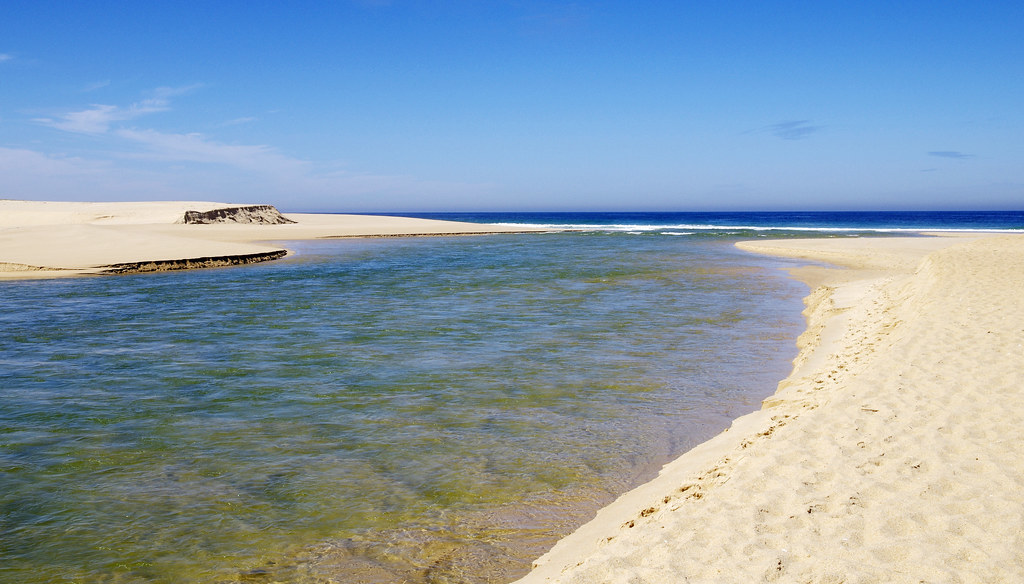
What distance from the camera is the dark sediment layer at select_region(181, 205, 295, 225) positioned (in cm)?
5860

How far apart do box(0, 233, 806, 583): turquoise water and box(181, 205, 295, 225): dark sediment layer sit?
1789 inches

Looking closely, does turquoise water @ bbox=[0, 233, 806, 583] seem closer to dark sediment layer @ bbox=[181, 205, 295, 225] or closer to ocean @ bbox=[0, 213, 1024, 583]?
ocean @ bbox=[0, 213, 1024, 583]

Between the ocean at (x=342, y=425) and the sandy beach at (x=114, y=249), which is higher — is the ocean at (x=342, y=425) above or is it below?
below

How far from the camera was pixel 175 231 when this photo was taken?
4841cm

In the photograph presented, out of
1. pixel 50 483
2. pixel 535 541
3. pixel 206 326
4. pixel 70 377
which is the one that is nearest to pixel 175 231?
pixel 206 326

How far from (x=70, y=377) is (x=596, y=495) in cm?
831

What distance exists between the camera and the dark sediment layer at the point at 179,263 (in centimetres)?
2534

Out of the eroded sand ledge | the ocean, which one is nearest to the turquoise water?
the ocean

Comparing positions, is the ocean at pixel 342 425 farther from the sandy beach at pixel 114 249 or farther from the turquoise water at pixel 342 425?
the sandy beach at pixel 114 249

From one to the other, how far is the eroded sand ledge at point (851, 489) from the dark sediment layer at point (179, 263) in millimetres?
25502

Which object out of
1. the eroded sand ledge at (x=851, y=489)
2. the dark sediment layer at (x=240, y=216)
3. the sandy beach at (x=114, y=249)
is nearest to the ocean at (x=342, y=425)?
the eroded sand ledge at (x=851, y=489)

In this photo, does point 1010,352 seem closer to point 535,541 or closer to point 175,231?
point 535,541

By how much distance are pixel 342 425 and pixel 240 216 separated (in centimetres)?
6337

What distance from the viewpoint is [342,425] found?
7.34 metres
